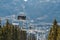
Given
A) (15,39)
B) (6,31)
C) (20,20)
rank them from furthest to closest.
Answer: (20,20) → (15,39) → (6,31)

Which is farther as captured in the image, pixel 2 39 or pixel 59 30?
pixel 59 30

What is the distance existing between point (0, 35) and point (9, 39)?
3594mm

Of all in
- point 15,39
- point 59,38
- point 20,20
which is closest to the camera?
point 59,38

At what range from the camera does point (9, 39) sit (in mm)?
38219

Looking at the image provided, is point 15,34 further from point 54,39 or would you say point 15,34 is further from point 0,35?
point 0,35

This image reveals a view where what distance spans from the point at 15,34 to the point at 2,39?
410 inches

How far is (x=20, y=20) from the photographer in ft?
297

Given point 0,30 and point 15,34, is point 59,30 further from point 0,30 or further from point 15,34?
point 15,34

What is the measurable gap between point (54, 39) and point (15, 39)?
20.8 ft

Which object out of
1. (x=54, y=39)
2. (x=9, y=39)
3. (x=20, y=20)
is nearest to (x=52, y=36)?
(x=54, y=39)

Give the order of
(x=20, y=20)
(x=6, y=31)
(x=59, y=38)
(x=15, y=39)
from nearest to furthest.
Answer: (x=59, y=38) → (x=6, y=31) → (x=15, y=39) → (x=20, y=20)

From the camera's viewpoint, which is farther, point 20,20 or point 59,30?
point 20,20

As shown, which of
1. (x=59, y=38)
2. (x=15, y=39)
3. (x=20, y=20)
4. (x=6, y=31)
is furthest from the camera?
(x=20, y=20)

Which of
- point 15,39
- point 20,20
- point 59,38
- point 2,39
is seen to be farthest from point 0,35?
point 20,20
